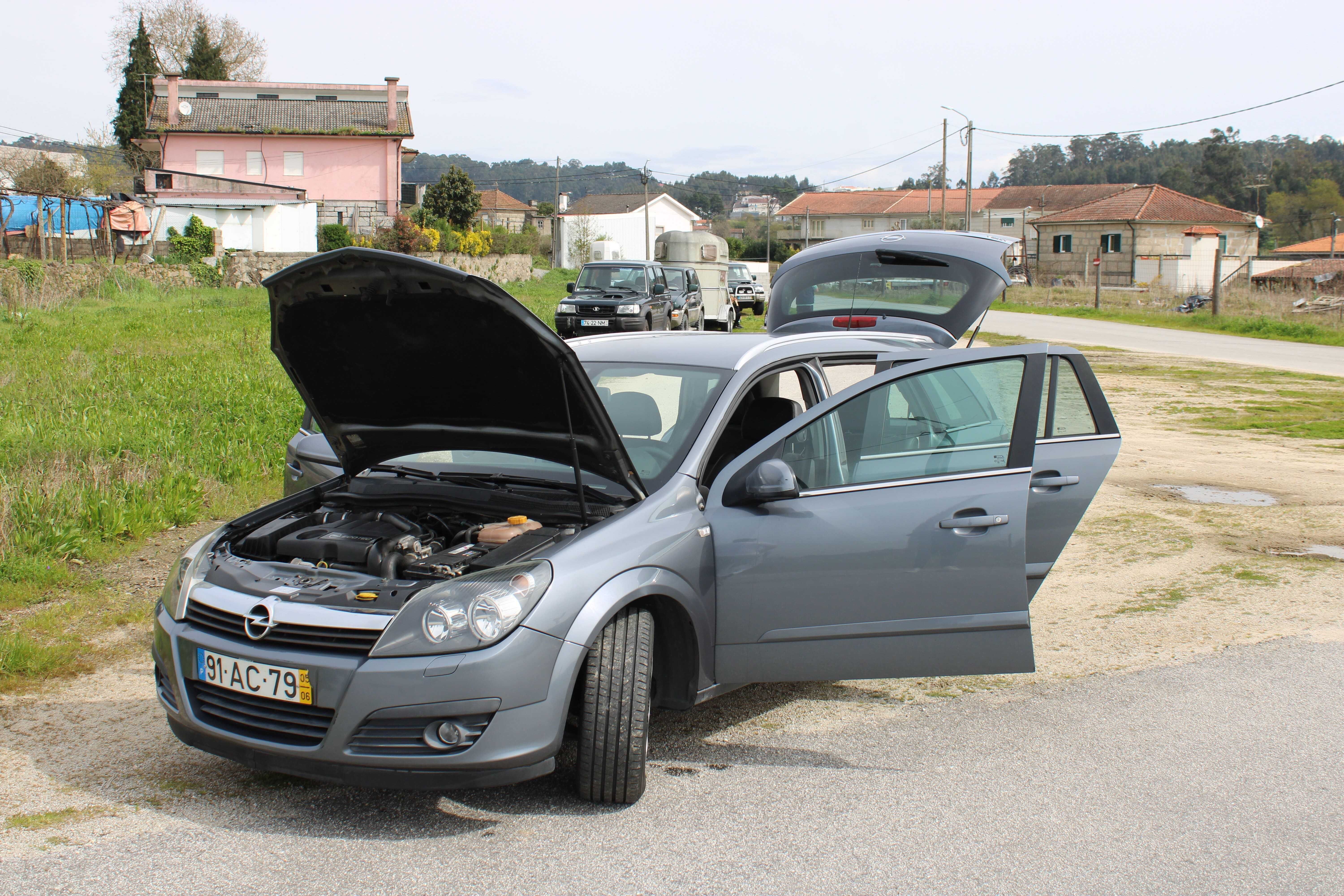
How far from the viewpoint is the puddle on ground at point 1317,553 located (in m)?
6.98

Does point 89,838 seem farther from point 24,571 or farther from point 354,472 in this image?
point 24,571

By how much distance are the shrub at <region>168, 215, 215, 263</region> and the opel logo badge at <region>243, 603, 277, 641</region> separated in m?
36.1

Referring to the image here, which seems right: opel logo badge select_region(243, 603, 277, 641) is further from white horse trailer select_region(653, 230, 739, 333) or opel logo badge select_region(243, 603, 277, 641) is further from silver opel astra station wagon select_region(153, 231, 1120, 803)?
white horse trailer select_region(653, 230, 739, 333)

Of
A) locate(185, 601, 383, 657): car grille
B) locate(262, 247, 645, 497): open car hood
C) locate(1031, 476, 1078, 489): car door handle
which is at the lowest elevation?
locate(185, 601, 383, 657): car grille

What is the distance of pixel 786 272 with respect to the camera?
8.78m

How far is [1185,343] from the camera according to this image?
26.9m

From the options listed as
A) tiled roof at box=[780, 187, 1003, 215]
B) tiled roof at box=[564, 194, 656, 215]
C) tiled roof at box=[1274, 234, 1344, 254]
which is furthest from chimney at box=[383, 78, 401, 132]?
tiled roof at box=[1274, 234, 1344, 254]

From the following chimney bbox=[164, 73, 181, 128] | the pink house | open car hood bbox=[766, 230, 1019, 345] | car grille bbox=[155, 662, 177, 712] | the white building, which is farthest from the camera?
A: the white building

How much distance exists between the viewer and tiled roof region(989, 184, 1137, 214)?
334 ft

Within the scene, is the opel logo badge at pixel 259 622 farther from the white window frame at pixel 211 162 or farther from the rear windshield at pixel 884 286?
the white window frame at pixel 211 162

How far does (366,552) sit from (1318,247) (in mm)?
90450

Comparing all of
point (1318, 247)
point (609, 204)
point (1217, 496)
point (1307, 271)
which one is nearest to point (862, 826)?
point (1217, 496)

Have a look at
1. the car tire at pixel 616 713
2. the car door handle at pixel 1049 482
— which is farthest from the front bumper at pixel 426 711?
the car door handle at pixel 1049 482

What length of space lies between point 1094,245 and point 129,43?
6481 cm
